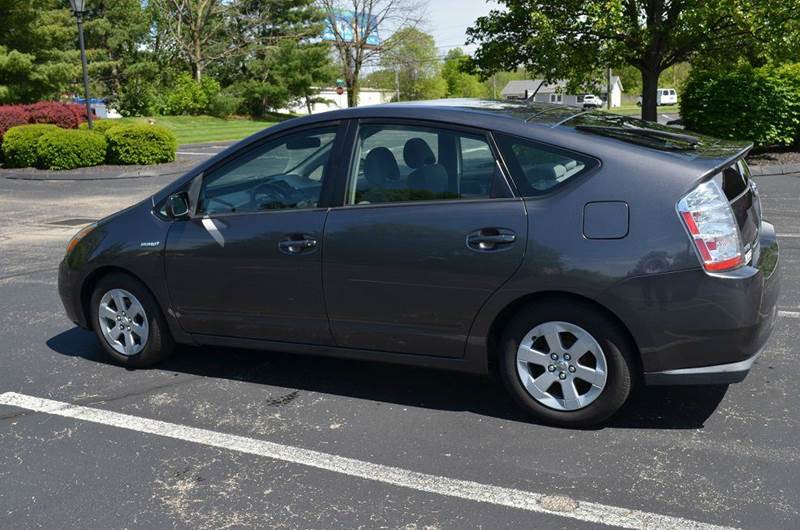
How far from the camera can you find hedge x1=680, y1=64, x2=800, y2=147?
49.2ft

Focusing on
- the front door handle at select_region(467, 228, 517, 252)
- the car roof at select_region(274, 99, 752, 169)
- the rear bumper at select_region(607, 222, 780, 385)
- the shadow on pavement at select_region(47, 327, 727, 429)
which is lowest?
the shadow on pavement at select_region(47, 327, 727, 429)

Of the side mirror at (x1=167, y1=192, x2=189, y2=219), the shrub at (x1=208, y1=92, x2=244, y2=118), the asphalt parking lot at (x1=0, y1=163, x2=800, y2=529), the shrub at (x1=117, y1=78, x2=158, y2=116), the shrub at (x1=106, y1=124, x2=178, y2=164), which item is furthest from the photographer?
the shrub at (x1=208, y1=92, x2=244, y2=118)

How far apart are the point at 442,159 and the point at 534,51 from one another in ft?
45.5

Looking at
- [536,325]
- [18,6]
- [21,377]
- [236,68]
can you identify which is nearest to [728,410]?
[536,325]

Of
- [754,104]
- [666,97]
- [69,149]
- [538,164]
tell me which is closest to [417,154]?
[538,164]

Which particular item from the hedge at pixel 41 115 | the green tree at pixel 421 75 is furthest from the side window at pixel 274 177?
the green tree at pixel 421 75

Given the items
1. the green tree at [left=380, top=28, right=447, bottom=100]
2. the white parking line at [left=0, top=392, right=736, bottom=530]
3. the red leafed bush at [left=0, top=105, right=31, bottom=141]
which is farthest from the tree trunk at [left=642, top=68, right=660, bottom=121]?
the green tree at [left=380, top=28, right=447, bottom=100]

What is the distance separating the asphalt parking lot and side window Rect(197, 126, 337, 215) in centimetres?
111

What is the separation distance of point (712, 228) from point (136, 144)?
702 inches

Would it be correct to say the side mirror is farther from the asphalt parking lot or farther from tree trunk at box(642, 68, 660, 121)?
tree trunk at box(642, 68, 660, 121)

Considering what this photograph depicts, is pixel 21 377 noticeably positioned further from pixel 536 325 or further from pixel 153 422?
pixel 536 325

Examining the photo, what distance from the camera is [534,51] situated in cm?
1712

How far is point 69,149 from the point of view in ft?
61.6

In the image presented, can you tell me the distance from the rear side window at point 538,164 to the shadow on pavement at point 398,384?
1230mm
